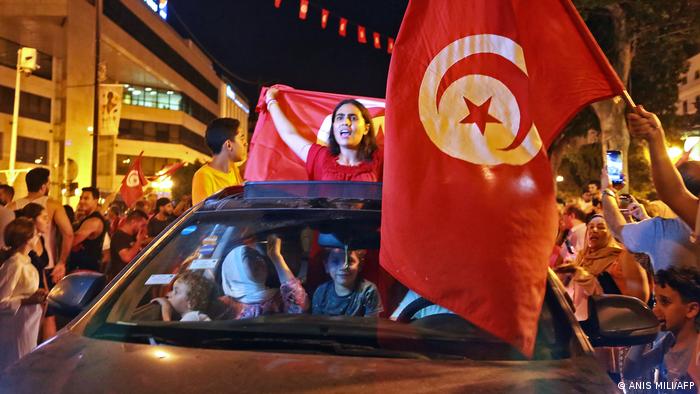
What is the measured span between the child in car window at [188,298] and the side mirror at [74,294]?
288mm

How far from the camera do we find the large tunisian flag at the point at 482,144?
7.50 feet

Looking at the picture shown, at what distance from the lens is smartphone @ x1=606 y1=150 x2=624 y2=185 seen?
511cm

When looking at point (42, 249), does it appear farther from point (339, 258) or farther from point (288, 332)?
point (288, 332)

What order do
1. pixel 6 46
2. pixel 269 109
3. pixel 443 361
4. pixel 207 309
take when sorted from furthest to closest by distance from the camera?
1. pixel 6 46
2. pixel 269 109
3. pixel 207 309
4. pixel 443 361

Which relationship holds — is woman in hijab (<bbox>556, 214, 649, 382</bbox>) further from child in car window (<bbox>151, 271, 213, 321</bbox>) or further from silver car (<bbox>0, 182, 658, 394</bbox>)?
child in car window (<bbox>151, 271, 213, 321</bbox>)

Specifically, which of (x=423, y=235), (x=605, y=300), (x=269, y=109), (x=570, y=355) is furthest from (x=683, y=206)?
(x=269, y=109)

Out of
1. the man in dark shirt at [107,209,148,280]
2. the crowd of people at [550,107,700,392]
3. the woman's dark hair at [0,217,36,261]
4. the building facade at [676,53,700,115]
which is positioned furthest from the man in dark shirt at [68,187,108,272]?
the building facade at [676,53,700,115]

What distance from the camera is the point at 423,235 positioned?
7.79 ft

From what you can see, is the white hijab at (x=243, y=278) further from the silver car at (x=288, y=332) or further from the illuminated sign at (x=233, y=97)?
the illuminated sign at (x=233, y=97)

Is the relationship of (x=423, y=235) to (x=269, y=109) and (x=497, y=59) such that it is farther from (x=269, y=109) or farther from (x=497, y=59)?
(x=269, y=109)

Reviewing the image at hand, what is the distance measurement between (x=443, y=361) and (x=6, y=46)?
42.0m

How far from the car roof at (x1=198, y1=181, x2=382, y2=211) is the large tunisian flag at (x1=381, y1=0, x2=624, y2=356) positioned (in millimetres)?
646

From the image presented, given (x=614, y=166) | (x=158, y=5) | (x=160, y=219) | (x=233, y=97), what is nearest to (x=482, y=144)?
(x=614, y=166)

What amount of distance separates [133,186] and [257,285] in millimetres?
9712
